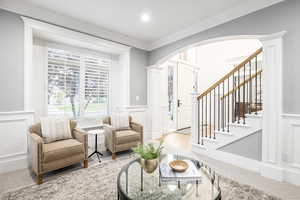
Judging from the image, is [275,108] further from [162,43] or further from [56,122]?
[56,122]

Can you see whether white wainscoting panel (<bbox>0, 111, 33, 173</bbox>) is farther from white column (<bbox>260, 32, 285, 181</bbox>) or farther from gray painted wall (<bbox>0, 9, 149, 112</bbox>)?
white column (<bbox>260, 32, 285, 181</bbox>)

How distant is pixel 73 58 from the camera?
3.65 meters

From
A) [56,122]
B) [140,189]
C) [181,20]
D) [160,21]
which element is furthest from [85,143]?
[181,20]

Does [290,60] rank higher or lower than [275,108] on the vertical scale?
higher

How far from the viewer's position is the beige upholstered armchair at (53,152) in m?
A: 2.09

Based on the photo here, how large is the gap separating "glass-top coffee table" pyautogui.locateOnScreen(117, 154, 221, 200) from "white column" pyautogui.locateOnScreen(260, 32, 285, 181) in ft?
4.21

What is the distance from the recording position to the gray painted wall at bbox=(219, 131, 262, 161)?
2.53m

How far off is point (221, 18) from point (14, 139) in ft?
14.3

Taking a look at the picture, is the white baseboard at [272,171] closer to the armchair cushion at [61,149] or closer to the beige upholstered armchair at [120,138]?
the beige upholstered armchair at [120,138]

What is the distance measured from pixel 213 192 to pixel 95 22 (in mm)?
3673

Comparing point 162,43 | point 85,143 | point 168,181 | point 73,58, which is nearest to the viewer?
point 168,181

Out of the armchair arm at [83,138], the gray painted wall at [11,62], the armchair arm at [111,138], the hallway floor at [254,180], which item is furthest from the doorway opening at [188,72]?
the gray painted wall at [11,62]

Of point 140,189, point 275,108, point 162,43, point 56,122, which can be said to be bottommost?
point 140,189

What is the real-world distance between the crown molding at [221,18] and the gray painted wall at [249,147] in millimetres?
2113
